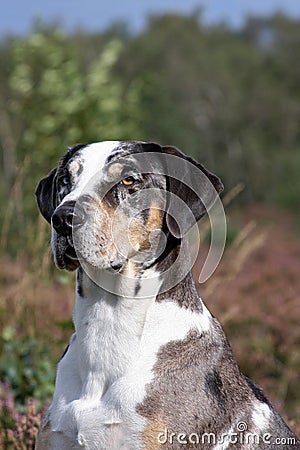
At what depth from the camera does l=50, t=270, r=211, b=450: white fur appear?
294cm

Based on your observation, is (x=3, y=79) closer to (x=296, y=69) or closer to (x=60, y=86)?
(x=296, y=69)

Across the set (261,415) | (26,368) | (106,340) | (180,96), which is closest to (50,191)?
(106,340)

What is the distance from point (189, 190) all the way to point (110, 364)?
0.78 m

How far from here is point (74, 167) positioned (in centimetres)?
326

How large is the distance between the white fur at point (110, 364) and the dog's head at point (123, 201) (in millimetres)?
199

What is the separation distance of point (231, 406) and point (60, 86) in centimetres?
928

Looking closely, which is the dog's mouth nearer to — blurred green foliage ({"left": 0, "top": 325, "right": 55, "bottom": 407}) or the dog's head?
the dog's head

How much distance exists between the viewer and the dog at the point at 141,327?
9.73 ft

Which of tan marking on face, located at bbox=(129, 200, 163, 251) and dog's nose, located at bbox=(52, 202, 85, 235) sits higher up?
dog's nose, located at bbox=(52, 202, 85, 235)

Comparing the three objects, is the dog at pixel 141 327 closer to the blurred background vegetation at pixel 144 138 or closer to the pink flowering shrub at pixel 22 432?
the pink flowering shrub at pixel 22 432

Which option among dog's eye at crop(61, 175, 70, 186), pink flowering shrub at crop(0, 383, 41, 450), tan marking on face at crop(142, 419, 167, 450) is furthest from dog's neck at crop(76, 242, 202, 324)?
pink flowering shrub at crop(0, 383, 41, 450)

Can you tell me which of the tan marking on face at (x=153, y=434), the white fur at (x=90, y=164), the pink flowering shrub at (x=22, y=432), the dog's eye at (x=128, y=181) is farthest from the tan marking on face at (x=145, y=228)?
the pink flowering shrub at (x=22, y=432)

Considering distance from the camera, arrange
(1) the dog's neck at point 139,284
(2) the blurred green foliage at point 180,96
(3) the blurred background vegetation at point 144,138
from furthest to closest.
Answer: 1. (2) the blurred green foliage at point 180,96
2. (3) the blurred background vegetation at point 144,138
3. (1) the dog's neck at point 139,284

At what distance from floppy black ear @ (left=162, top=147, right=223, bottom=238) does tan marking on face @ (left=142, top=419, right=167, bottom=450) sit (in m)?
0.76
